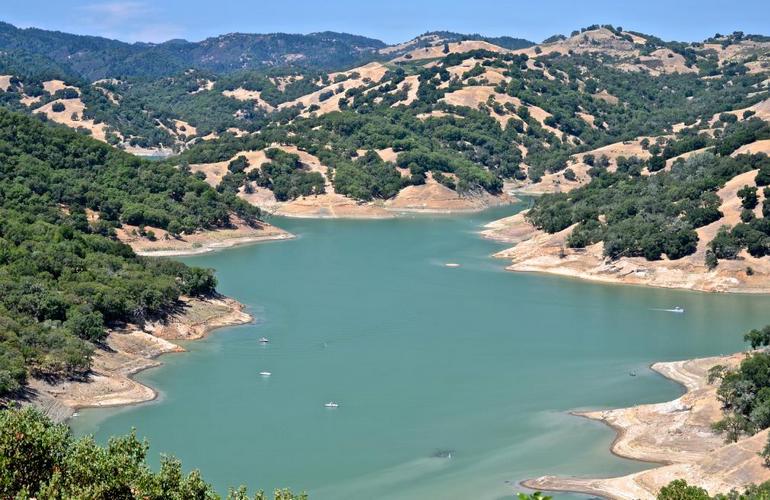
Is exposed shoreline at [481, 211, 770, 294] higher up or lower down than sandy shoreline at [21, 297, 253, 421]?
higher up

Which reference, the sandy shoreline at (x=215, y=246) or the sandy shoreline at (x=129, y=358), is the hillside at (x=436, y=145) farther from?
the sandy shoreline at (x=129, y=358)

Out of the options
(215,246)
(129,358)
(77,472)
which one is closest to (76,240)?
(129,358)

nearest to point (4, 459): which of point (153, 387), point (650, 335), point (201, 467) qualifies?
point (201, 467)

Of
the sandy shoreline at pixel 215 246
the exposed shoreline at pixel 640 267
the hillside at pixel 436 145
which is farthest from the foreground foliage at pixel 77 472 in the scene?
the hillside at pixel 436 145

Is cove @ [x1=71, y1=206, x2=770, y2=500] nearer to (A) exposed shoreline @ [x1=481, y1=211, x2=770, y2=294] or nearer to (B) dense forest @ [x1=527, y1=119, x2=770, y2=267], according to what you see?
(A) exposed shoreline @ [x1=481, y1=211, x2=770, y2=294]

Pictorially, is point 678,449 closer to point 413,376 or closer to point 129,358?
point 413,376

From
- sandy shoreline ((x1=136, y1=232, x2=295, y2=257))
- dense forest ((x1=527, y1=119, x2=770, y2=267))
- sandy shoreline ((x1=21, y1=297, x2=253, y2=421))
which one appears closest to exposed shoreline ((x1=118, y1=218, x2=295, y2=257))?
sandy shoreline ((x1=136, y1=232, x2=295, y2=257))

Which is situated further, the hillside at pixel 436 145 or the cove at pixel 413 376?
the hillside at pixel 436 145
